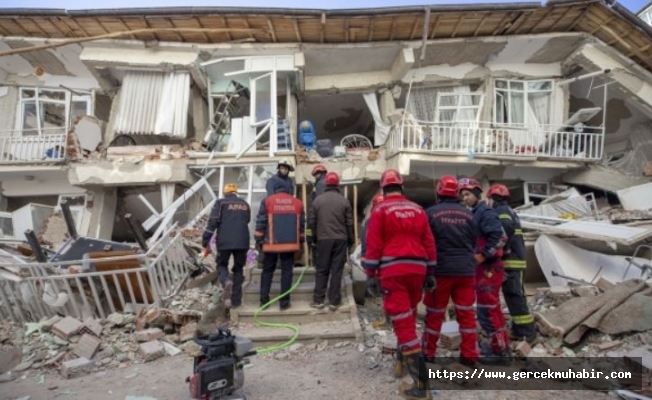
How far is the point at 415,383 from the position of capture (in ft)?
9.72

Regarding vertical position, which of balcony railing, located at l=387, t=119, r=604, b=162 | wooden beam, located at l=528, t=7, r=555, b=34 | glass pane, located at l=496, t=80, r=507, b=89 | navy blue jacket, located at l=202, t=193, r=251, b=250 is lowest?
navy blue jacket, located at l=202, t=193, r=251, b=250

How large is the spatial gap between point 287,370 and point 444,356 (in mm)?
1596

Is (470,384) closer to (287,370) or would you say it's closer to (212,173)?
(287,370)

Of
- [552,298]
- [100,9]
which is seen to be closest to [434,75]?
[552,298]

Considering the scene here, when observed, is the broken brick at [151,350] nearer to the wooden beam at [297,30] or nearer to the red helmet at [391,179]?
the red helmet at [391,179]

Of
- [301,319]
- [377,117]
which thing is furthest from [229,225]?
[377,117]

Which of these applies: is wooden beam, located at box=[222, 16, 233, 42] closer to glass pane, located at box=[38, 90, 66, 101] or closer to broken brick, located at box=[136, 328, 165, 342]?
glass pane, located at box=[38, 90, 66, 101]

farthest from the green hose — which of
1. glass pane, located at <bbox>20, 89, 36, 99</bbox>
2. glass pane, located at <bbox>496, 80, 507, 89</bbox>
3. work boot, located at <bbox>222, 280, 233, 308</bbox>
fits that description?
glass pane, located at <bbox>20, 89, 36, 99</bbox>

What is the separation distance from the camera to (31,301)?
17.3ft

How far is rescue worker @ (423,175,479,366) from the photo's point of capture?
3346 millimetres

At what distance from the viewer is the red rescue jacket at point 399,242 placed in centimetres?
313

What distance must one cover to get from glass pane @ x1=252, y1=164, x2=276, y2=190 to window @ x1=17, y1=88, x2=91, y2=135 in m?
5.52

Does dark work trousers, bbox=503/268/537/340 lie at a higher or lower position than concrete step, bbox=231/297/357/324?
higher

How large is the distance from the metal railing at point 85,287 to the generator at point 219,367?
2.64 metres
